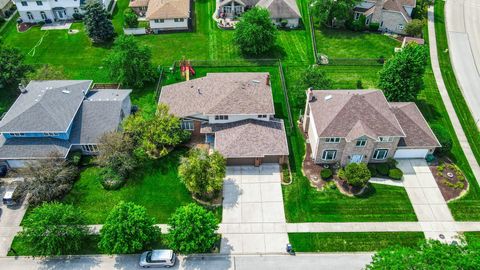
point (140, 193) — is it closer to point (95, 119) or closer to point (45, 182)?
point (45, 182)

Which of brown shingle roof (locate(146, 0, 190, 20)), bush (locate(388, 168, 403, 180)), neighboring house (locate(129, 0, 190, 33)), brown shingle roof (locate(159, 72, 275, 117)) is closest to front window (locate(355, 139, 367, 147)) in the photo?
bush (locate(388, 168, 403, 180))

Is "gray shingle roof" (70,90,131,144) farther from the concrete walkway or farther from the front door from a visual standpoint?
the concrete walkway

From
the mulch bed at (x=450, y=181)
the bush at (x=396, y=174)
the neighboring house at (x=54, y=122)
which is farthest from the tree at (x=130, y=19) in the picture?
the mulch bed at (x=450, y=181)

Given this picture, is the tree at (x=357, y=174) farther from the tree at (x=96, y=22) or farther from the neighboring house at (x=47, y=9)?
the neighboring house at (x=47, y=9)

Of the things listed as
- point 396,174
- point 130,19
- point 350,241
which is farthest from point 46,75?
point 396,174

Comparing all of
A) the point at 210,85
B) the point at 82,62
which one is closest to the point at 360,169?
the point at 210,85
